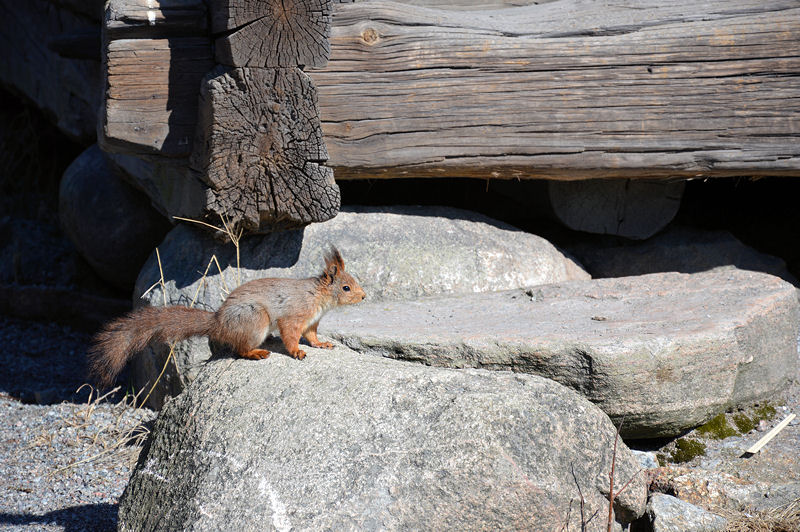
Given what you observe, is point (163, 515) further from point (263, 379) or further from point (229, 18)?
Result: point (229, 18)

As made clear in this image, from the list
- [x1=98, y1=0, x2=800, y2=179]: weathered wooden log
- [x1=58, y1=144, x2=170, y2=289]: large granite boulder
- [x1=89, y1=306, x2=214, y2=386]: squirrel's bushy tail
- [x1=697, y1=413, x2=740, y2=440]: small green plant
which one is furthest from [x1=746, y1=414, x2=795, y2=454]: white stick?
[x1=58, y1=144, x2=170, y2=289]: large granite boulder

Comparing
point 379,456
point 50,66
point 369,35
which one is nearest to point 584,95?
point 369,35

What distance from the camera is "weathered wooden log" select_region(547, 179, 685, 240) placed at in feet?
19.8

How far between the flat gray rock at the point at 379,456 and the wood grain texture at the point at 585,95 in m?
2.08

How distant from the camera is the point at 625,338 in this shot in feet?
13.8

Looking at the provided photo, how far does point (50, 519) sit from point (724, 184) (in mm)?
5957

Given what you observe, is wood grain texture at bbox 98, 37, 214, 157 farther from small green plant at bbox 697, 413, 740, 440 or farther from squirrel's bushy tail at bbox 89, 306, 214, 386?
small green plant at bbox 697, 413, 740, 440

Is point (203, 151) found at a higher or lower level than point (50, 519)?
higher

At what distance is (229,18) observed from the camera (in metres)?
4.43

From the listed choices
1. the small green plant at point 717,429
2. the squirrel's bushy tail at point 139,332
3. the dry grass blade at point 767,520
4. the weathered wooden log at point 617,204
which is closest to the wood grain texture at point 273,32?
the squirrel's bushy tail at point 139,332

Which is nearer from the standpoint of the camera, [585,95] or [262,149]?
[262,149]

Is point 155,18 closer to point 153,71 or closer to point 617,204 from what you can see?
point 153,71

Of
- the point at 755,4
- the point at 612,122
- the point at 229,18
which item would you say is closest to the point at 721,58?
the point at 755,4

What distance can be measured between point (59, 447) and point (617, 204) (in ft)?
14.1
